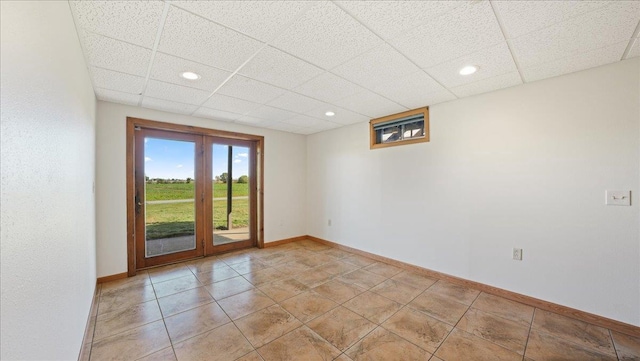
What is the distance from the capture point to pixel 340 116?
4020mm

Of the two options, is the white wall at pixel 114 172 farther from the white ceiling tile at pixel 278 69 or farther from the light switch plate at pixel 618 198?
the light switch plate at pixel 618 198

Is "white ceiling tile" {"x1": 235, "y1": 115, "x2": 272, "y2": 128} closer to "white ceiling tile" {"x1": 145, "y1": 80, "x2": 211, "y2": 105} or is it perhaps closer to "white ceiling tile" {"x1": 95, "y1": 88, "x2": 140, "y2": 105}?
"white ceiling tile" {"x1": 145, "y1": 80, "x2": 211, "y2": 105}

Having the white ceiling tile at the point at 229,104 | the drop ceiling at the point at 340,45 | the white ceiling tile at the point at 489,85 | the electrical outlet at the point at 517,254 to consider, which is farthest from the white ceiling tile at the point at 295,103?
the electrical outlet at the point at 517,254

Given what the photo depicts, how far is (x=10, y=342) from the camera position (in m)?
0.78

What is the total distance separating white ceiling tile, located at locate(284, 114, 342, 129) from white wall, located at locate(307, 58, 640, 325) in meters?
1.21

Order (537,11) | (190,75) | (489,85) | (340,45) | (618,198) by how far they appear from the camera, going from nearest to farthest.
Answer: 1. (537,11)
2. (340,45)
3. (618,198)
4. (190,75)
5. (489,85)

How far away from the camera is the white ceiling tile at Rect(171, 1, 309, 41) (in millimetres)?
1481

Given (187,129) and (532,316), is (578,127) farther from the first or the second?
(187,129)

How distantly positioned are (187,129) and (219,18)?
2.76 m

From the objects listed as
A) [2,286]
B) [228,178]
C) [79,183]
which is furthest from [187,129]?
[2,286]

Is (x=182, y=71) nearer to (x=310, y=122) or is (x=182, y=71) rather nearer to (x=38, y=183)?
(x=38, y=183)

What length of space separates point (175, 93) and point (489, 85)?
3673 millimetres

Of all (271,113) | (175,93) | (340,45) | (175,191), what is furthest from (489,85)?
(175,191)

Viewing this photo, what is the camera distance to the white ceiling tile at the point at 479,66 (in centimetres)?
205
